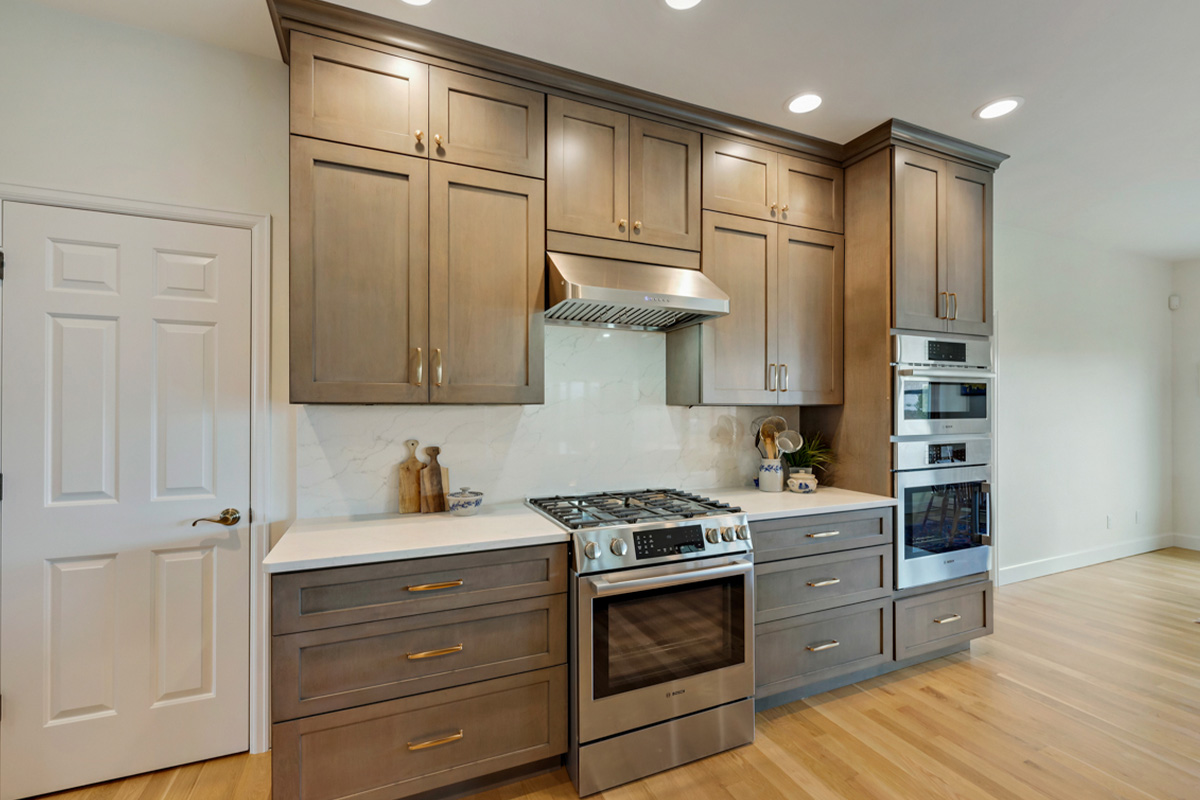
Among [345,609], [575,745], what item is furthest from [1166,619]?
[345,609]

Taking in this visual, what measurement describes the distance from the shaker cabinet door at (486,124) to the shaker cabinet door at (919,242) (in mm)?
1807

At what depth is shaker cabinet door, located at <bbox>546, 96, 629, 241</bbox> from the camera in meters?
2.26

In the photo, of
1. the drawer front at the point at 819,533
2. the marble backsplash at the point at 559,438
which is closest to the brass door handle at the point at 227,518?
the marble backsplash at the point at 559,438

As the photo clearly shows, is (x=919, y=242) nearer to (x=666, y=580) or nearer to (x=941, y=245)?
(x=941, y=245)

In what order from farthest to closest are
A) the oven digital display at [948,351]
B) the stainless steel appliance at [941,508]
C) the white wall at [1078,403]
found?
the white wall at [1078,403] < the oven digital display at [948,351] < the stainless steel appliance at [941,508]

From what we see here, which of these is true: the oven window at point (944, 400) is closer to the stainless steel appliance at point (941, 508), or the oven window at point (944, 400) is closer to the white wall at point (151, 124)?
the stainless steel appliance at point (941, 508)

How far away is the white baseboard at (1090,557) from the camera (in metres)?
4.16

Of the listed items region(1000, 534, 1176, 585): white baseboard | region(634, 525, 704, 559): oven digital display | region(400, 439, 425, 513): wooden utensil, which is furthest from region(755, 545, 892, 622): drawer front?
region(1000, 534, 1176, 585): white baseboard

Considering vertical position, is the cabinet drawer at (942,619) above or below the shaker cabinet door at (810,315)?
below

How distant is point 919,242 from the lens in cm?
278

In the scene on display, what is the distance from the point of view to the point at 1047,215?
12.9 ft

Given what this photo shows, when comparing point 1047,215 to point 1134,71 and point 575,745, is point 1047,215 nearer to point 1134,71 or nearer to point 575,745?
point 1134,71

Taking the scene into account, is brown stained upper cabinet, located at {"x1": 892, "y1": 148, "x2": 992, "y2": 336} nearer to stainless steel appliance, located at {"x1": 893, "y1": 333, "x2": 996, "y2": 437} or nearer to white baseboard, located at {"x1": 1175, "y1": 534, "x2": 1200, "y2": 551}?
stainless steel appliance, located at {"x1": 893, "y1": 333, "x2": 996, "y2": 437}

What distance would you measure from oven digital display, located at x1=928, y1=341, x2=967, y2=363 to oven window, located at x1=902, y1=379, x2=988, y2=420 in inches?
4.8
